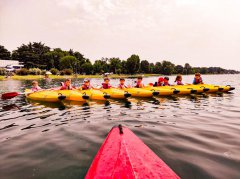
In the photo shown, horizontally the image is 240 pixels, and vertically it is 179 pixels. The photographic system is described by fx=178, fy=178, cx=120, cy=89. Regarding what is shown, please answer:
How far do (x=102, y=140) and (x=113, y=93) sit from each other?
7773 millimetres

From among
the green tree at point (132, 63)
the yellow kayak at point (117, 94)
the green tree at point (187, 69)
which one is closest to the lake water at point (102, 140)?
the yellow kayak at point (117, 94)

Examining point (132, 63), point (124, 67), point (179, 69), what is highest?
point (132, 63)

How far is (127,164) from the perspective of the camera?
276cm

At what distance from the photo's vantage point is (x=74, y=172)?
364 centimetres

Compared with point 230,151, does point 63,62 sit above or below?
above

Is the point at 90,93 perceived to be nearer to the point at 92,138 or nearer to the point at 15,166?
the point at 92,138

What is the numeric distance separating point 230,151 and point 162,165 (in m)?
2.54

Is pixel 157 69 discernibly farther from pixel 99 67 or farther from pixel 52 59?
pixel 52 59

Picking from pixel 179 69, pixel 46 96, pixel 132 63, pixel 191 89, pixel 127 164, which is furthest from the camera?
pixel 179 69

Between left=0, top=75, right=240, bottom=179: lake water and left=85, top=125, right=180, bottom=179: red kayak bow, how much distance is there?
781 mm

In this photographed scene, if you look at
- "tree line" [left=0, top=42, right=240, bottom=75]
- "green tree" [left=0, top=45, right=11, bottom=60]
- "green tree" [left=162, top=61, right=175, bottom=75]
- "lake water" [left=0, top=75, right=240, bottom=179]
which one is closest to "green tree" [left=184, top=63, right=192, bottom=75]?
"green tree" [left=162, top=61, right=175, bottom=75]

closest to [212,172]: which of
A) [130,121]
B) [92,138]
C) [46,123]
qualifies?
[92,138]

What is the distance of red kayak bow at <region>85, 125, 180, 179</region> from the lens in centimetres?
258

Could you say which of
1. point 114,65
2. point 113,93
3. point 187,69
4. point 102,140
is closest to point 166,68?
point 187,69
